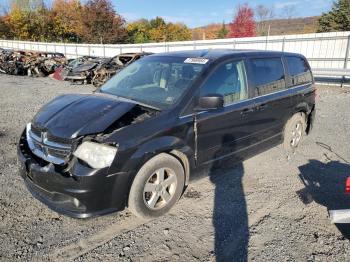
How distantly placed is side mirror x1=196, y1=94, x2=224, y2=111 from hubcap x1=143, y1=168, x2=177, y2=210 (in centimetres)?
83

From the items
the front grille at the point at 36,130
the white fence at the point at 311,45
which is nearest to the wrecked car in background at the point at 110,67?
the white fence at the point at 311,45

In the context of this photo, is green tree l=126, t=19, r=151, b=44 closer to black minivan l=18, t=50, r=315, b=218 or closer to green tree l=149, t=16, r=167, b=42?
Answer: green tree l=149, t=16, r=167, b=42

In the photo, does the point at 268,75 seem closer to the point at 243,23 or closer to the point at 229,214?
the point at 229,214

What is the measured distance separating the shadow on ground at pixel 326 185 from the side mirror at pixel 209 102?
5.45ft

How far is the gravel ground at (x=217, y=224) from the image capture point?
301 cm

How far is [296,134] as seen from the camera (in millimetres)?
5820

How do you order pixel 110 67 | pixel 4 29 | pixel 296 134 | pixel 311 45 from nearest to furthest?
pixel 296 134 < pixel 110 67 < pixel 311 45 < pixel 4 29

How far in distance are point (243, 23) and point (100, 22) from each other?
69.5 feet

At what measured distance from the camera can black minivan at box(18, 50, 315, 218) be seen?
309cm

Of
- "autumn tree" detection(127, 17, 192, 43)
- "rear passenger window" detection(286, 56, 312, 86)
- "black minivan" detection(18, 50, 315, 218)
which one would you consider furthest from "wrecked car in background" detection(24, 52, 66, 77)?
"autumn tree" detection(127, 17, 192, 43)

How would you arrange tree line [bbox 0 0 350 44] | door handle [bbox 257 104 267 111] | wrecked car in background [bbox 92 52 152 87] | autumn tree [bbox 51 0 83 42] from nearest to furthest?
door handle [bbox 257 104 267 111], wrecked car in background [bbox 92 52 152 87], tree line [bbox 0 0 350 44], autumn tree [bbox 51 0 83 42]

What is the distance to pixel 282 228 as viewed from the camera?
3430mm

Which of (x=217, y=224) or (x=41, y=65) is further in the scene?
(x=41, y=65)

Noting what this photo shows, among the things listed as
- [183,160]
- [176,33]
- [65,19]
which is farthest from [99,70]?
[65,19]
